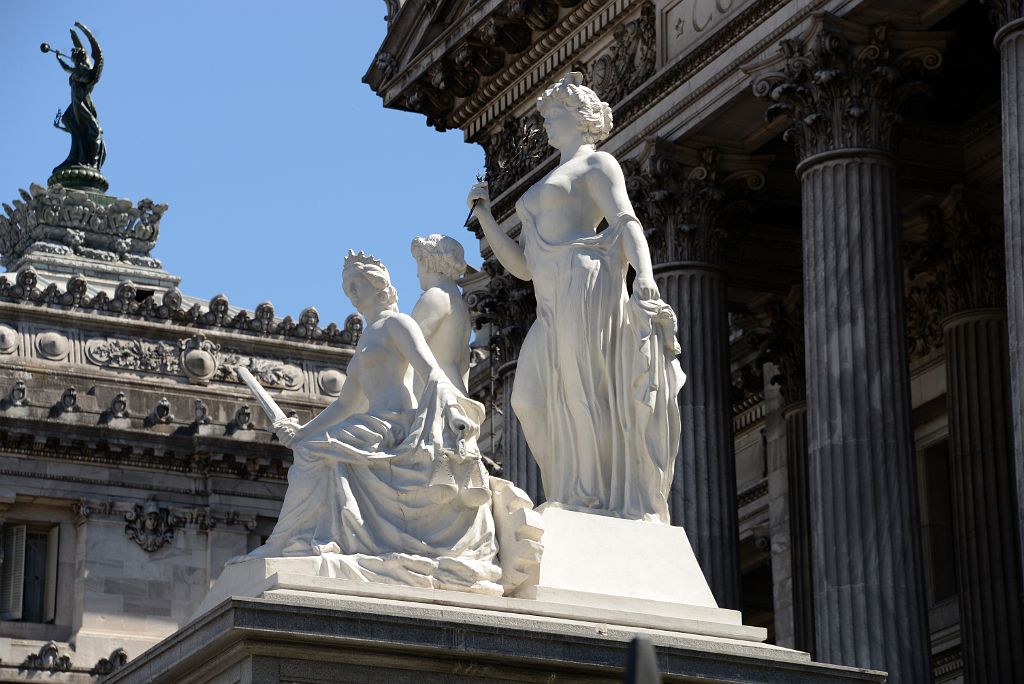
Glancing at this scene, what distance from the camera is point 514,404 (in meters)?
19.4

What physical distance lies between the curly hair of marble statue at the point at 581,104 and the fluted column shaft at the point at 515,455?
A: 40.3 ft

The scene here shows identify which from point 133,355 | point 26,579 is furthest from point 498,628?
point 133,355

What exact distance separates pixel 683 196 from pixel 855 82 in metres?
4.02

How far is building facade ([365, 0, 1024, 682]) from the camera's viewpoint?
25953 millimetres

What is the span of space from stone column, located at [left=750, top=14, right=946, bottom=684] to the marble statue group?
283 inches

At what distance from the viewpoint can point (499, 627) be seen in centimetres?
1678


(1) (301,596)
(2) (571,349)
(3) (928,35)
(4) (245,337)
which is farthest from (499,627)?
(4) (245,337)

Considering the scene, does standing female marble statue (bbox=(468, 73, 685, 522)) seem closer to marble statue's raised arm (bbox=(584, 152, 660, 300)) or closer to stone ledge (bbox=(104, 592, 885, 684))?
marble statue's raised arm (bbox=(584, 152, 660, 300))

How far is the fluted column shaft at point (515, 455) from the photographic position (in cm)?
3230

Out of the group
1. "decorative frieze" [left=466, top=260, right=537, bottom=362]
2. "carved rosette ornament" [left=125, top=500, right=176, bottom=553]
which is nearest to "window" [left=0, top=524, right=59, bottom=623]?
"carved rosette ornament" [left=125, top=500, right=176, bottom=553]

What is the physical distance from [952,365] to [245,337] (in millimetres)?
25952

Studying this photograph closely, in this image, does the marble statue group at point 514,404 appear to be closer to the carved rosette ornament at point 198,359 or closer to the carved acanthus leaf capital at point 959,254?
the carved acanthus leaf capital at point 959,254

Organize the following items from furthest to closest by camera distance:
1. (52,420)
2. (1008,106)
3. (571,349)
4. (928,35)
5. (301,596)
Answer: (52,420)
(928,35)
(1008,106)
(571,349)
(301,596)

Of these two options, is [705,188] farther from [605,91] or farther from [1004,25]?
[1004,25]
